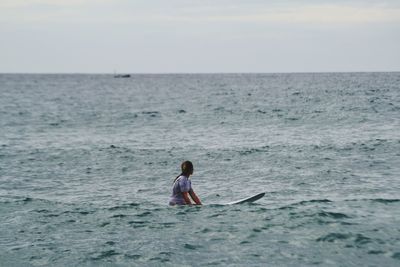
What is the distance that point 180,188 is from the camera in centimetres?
1402

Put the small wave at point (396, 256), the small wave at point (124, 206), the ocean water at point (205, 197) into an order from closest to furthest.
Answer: the small wave at point (396, 256) → the ocean water at point (205, 197) → the small wave at point (124, 206)

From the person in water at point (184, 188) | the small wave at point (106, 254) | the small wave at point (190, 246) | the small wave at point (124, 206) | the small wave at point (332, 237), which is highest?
the person in water at point (184, 188)

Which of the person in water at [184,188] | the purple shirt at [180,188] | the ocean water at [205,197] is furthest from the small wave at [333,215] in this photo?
the purple shirt at [180,188]

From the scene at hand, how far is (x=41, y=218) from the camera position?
46.6 ft

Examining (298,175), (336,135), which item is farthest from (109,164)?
(336,135)

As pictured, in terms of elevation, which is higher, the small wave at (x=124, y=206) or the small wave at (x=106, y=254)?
the small wave at (x=106, y=254)

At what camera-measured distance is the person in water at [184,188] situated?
44.2 ft

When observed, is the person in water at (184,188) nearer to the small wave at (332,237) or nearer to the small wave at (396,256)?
the small wave at (332,237)

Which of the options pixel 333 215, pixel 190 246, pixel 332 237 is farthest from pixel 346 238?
pixel 190 246

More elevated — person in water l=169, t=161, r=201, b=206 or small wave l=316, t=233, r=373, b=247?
person in water l=169, t=161, r=201, b=206

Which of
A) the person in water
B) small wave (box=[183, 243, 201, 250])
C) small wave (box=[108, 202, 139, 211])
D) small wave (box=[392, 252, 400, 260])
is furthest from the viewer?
small wave (box=[108, 202, 139, 211])

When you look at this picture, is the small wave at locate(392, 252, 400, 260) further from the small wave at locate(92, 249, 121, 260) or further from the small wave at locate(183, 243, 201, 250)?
the small wave at locate(92, 249, 121, 260)

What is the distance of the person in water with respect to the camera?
44.2 ft

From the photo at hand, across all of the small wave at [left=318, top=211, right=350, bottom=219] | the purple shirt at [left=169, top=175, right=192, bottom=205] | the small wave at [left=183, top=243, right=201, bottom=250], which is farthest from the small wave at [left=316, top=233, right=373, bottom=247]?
the purple shirt at [left=169, top=175, right=192, bottom=205]
